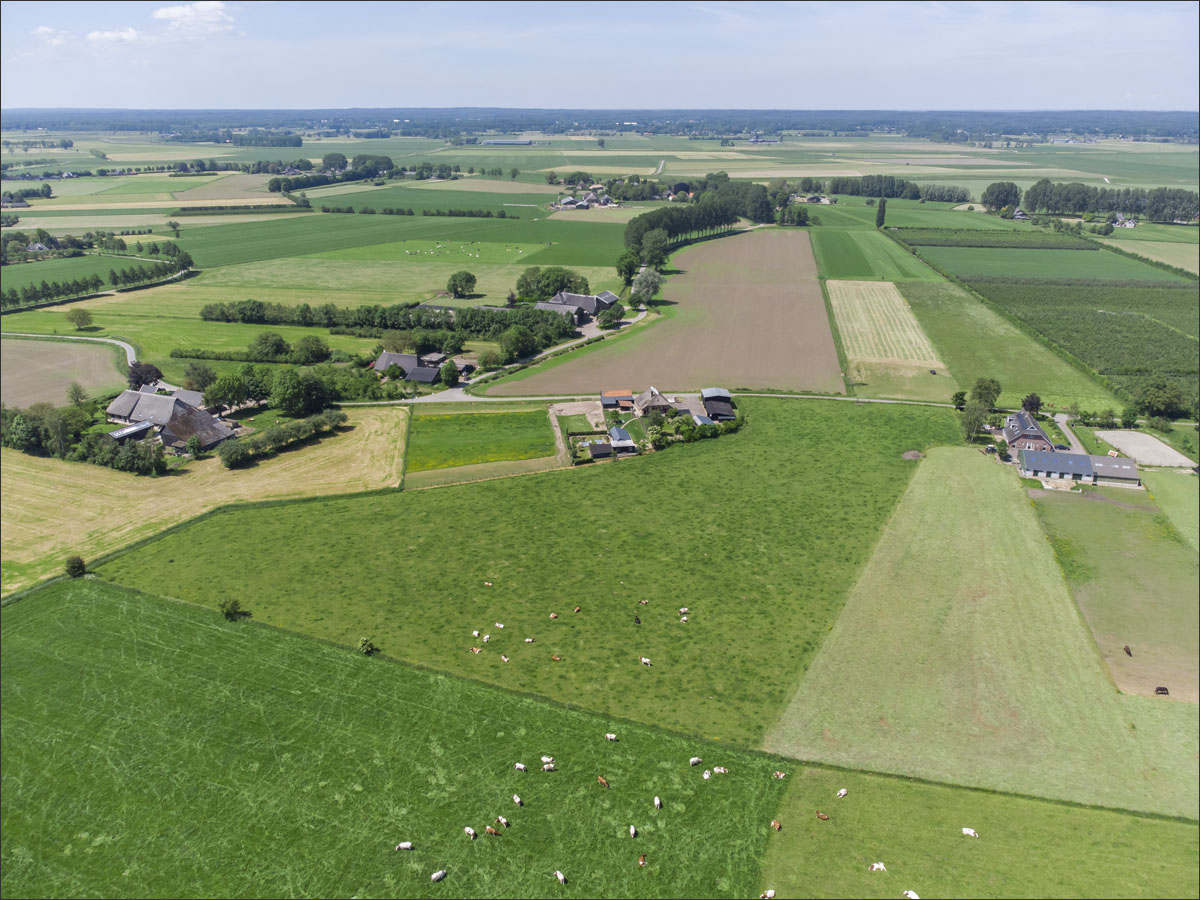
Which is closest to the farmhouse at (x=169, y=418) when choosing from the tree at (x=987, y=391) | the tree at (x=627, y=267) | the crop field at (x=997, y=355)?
the tree at (x=627, y=267)

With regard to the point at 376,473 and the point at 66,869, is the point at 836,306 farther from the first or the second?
the point at 66,869

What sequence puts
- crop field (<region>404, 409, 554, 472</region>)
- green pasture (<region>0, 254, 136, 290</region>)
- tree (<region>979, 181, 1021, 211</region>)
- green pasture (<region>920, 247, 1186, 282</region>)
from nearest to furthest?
crop field (<region>404, 409, 554, 472</region>), green pasture (<region>0, 254, 136, 290</region>), green pasture (<region>920, 247, 1186, 282</region>), tree (<region>979, 181, 1021, 211</region>)

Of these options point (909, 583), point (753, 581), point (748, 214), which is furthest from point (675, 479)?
point (748, 214)

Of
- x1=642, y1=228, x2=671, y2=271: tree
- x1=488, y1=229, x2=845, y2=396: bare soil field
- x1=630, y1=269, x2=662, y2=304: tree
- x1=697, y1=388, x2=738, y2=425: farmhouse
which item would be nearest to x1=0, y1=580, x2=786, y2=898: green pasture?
x1=697, y1=388, x2=738, y2=425: farmhouse

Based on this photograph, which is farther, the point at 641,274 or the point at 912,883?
the point at 641,274

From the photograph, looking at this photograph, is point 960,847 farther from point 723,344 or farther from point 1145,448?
point 723,344

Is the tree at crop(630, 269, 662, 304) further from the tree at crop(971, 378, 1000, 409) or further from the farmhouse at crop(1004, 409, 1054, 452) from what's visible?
the farmhouse at crop(1004, 409, 1054, 452)

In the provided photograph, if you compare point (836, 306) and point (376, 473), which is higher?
point (836, 306)

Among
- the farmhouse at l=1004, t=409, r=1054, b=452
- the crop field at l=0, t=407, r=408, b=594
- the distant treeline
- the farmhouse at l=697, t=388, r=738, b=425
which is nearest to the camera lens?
the crop field at l=0, t=407, r=408, b=594
